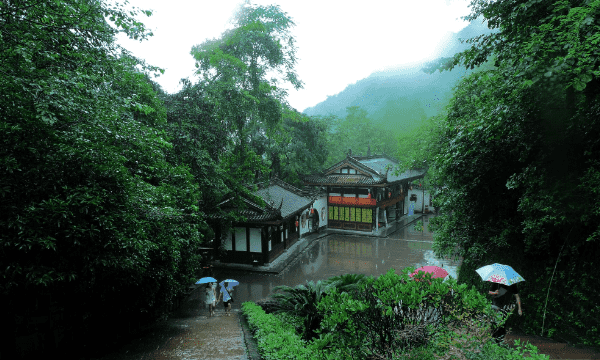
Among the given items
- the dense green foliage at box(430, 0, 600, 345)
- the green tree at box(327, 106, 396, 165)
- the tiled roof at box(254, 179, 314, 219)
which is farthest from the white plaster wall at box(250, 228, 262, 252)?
the green tree at box(327, 106, 396, 165)

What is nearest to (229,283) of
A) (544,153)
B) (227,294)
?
(227,294)

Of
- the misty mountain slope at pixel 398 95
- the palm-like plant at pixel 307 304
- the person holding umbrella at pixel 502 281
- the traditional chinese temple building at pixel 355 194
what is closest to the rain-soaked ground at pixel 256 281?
the palm-like plant at pixel 307 304

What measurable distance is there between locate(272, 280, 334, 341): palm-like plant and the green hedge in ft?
1.25

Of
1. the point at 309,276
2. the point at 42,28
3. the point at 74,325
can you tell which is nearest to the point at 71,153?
the point at 42,28

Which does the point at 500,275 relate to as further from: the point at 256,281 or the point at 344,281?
the point at 256,281

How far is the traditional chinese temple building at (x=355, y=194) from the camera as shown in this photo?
25406mm

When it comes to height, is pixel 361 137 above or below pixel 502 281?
above

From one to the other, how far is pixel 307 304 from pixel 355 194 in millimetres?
19621

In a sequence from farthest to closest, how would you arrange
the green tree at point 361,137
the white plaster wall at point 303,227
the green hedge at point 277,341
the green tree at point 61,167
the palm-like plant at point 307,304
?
the green tree at point 361,137 → the white plaster wall at point 303,227 → the palm-like plant at point 307,304 → the green hedge at point 277,341 → the green tree at point 61,167

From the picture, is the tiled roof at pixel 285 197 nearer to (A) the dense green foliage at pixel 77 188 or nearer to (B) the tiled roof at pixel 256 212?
(B) the tiled roof at pixel 256 212

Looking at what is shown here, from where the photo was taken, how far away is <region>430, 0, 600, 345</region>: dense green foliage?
4812mm

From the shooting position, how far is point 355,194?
26312 millimetres

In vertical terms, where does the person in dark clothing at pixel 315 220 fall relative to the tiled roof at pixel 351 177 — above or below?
below

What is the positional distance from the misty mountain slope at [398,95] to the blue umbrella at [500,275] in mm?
53486
